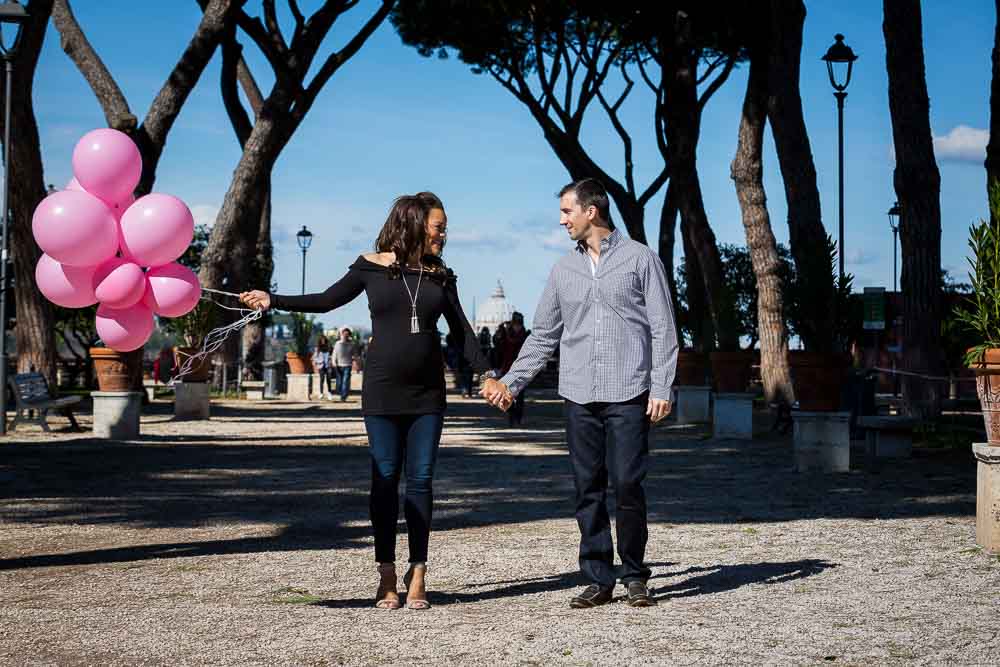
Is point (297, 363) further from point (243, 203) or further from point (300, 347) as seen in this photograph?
point (243, 203)

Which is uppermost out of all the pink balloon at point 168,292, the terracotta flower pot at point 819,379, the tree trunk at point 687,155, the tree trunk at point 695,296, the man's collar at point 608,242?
the tree trunk at point 687,155

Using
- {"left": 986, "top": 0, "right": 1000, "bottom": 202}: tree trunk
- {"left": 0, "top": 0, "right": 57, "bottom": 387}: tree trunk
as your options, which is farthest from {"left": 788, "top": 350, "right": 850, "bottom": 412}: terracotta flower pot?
{"left": 0, "top": 0, "right": 57, "bottom": 387}: tree trunk

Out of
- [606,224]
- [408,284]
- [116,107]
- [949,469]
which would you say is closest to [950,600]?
[606,224]

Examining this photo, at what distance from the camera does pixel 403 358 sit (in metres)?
5.64

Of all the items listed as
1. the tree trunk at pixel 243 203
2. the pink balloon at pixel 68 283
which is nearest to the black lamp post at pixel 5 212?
the tree trunk at pixel 243 203

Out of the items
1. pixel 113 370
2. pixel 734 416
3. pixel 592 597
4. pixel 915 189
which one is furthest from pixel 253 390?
pixel 592 597

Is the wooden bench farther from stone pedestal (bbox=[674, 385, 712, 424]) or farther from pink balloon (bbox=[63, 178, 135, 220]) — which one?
pink balloon (bbox=[63, 178, 135, 220])

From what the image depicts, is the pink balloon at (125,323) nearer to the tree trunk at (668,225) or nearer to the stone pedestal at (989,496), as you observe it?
the stone pedestal at (989,496)

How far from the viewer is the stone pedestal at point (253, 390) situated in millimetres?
29875

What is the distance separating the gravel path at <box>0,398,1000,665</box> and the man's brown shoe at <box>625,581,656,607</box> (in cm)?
7

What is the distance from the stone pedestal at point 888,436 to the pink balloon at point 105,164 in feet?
29.6

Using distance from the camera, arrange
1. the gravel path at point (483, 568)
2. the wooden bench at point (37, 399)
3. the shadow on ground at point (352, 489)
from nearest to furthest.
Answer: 1. the gravel path at point (483, 568)
2. the shadow on ground at point (352, 489)
3. the wooden bench at point (37, 399)

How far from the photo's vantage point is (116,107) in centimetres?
2031

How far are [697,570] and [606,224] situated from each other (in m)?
1.82
